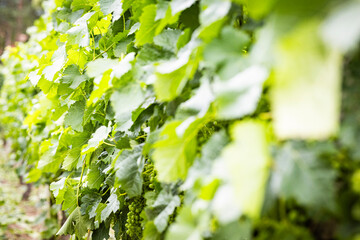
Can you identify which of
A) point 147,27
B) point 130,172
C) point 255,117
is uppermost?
point 147,27

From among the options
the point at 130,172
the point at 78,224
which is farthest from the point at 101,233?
the point at 130,172

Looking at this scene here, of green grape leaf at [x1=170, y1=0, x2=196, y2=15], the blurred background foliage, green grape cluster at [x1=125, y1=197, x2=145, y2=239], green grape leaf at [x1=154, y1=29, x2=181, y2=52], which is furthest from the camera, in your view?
the blurred background foliage

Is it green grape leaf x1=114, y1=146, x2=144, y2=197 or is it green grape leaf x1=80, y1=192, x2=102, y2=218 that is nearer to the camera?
green grape leaf x1=114, y1=146, x2=144, y2=197

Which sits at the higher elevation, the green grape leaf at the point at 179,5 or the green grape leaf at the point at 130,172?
the green grape leaf at the point at 179,5

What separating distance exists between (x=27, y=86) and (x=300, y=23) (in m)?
4.68

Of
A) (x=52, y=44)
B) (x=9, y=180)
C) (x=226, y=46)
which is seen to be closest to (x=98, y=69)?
(x=226, y=46)

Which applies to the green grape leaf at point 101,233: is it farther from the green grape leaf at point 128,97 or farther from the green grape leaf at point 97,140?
the green grape leaf at point 128,97

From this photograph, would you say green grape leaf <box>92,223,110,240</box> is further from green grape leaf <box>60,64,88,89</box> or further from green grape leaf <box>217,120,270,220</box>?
green grape leaf <box>217,120,270,220</box>

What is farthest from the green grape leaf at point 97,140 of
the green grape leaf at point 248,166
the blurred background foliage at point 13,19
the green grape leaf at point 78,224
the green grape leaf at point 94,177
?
the blurred background foliage at point 13,19

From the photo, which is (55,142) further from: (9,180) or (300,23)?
(9,180)

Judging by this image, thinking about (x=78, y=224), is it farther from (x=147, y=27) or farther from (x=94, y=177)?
(x=147, y=27)

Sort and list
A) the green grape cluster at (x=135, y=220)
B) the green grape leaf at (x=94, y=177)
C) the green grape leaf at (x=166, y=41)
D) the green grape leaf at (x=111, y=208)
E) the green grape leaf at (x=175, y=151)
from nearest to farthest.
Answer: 1. the green grape leaf at (x=175, y=151)
2. the green grape leaf at (x=166, y=41)
3. the green grape cluster at (x=135, y=220)
4. the green grape leaf at (x=111, y=208)
5. the green grape leaf at (x=94, y=177)

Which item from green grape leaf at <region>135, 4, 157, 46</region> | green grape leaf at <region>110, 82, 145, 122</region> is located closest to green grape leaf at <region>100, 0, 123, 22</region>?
green grape leaf at <region>135, 4, 157, 46</region>

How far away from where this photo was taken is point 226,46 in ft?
2.08
